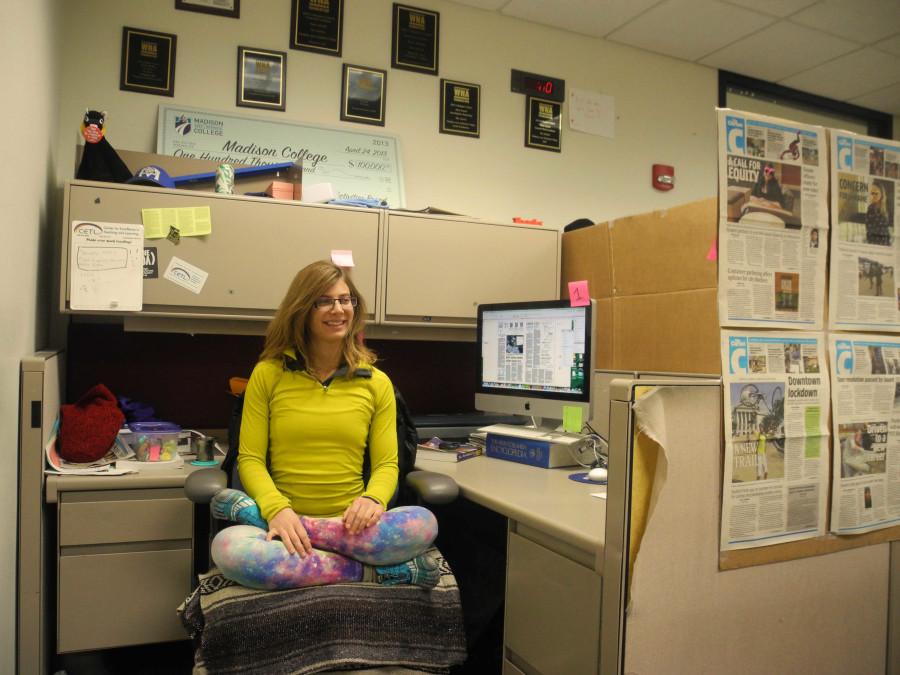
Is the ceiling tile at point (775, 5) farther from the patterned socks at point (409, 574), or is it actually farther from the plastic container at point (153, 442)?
the plastic container at point (153, 442)

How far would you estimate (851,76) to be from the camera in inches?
136

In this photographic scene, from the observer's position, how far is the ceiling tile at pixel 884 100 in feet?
11.8

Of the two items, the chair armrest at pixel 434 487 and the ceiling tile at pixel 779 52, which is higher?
the ceiling tile at pixel 779 52

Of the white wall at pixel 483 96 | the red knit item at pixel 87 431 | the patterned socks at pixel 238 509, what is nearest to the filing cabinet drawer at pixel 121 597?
the red knit item at pixel 87 431

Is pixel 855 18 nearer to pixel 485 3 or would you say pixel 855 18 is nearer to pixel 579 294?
pixel 485 3

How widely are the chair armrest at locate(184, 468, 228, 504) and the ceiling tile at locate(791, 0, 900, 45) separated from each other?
9.66 ft

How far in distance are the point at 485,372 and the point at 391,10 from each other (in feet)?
5.14

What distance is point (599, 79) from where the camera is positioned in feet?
10.1

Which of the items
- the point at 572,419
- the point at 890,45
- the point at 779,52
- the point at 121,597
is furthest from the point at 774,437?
the point at 890,45

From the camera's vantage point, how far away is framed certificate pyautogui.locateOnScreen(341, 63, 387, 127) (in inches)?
104

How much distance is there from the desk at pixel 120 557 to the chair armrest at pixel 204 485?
23 cm

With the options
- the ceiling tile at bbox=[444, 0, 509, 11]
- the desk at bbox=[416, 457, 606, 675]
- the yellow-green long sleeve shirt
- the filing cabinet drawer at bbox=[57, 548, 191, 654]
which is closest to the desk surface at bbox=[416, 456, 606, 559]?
the desk at bbox=[416, 457, 606, 675]

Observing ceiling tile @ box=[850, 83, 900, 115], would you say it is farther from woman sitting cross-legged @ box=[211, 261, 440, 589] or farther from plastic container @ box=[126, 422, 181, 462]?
plastic container @ box=[126, 422, 181, 462]

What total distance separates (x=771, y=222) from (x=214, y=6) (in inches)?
84.7
